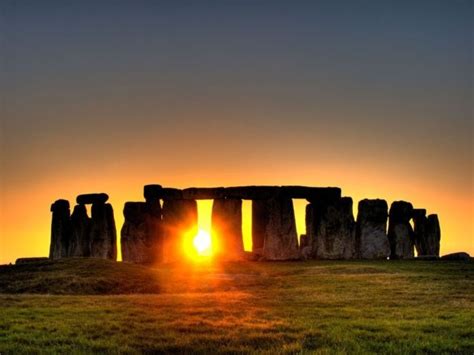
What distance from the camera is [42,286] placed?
26.2m

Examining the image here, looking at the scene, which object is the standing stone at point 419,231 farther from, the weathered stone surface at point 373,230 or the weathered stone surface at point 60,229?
the weathered stone surface at point 60,229

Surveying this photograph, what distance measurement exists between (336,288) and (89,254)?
2363 centimetres

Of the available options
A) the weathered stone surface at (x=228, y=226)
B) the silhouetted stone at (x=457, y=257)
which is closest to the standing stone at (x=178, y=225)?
the weathered stone surface at (x=228, y=226)

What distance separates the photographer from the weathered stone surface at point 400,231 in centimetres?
4322

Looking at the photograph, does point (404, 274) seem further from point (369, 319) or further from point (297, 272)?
point (369, 319)

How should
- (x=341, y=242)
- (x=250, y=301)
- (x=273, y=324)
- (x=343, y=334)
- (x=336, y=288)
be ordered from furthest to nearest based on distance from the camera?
(x=341, y=242)
(x=336, y=288)
(x=250, y=301)
(x=273, y=324)
(x=343, y=334)

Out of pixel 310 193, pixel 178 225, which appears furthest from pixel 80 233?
pixel 310 193

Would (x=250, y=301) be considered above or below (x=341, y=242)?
below

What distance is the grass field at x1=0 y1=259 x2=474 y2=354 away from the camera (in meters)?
14.0

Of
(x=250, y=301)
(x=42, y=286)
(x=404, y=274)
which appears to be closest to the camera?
(x=250, y=301)

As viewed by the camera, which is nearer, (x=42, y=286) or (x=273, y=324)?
(x=273, y=324)

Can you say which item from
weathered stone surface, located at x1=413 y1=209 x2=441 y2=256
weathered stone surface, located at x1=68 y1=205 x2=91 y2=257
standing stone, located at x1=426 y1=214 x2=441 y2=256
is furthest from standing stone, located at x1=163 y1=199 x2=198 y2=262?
standing stone, located at x1=426 y1=214 x2=441 y2=256

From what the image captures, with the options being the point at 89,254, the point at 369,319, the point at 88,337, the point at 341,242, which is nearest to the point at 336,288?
the point at 369,319

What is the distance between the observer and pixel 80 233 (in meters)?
44.5
